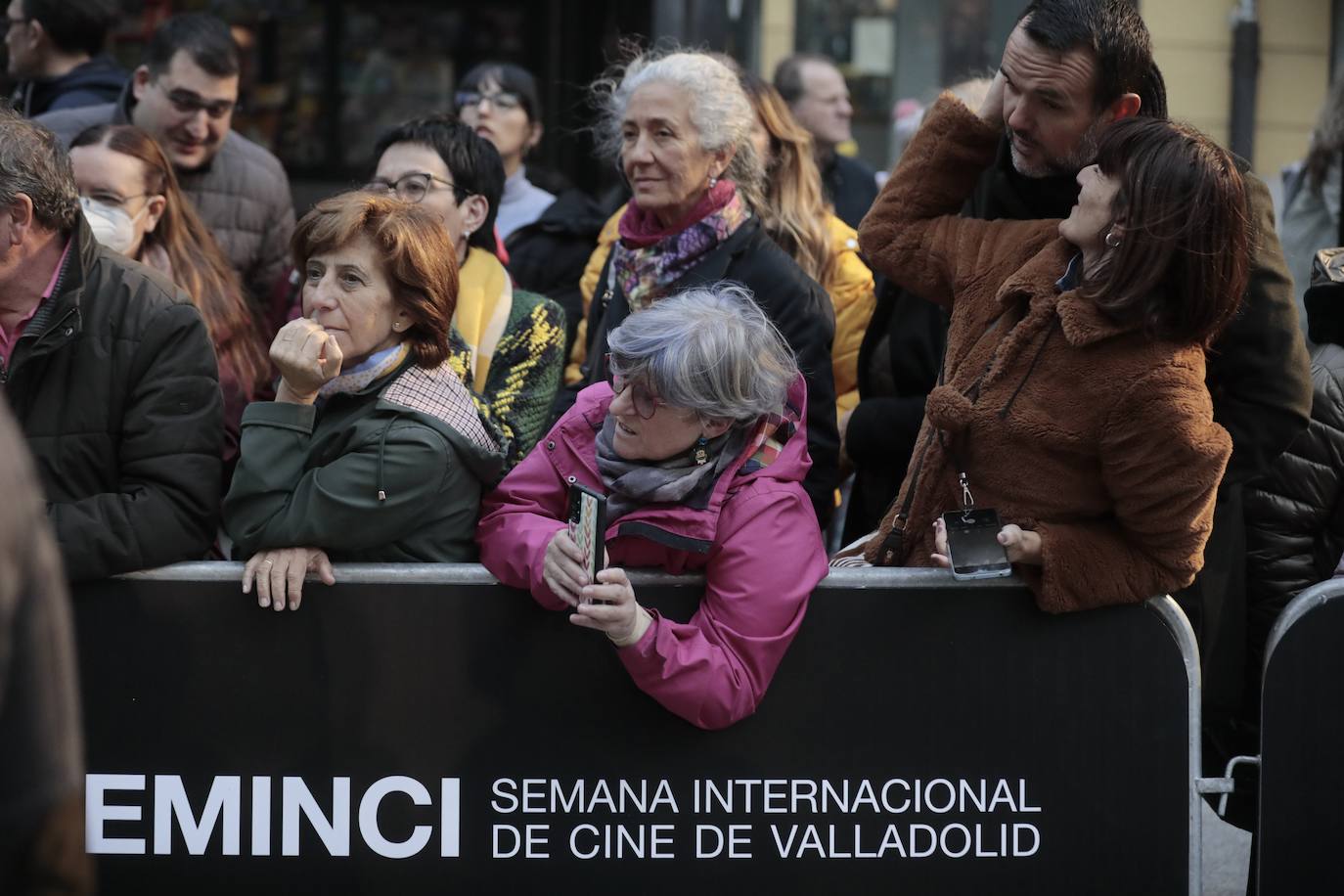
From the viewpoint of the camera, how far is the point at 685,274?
14.7 feet

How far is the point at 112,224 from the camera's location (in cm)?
454

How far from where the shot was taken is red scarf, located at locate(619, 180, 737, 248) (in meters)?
4.52

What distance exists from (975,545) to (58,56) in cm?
401

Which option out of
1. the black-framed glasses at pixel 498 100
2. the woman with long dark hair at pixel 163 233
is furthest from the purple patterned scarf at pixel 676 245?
the black-framed glasses at pixel 498 100

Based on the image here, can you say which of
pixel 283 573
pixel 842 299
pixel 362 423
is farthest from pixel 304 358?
pixel 842 299

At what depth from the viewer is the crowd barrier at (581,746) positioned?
3525 millimetres

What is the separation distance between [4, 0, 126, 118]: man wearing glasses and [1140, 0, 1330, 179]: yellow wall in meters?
5.98

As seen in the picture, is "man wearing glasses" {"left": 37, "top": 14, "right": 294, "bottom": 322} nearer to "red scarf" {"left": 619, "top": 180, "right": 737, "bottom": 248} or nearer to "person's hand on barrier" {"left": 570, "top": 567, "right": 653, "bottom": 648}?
"red scarf" {"left": 619, "top": 180, "right": 737, "bottom": 248}

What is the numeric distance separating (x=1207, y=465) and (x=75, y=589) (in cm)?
222

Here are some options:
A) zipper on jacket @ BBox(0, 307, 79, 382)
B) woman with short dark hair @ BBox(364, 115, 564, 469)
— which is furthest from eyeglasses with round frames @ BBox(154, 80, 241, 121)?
zipper on jacket @ BBox(0, 307, 79, 382)

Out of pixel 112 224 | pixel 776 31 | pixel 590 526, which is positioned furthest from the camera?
pixel 776 31

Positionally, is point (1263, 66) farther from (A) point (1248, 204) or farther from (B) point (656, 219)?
(A) point (1248, 204)

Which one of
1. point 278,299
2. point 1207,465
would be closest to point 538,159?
point 278,299

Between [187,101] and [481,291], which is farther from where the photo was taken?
[187,101]
